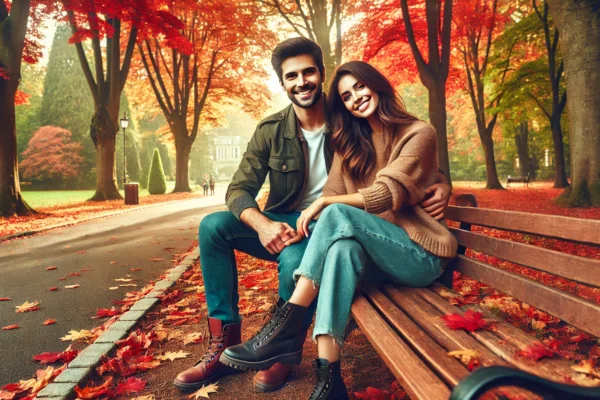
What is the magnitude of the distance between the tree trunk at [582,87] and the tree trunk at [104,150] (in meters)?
13.8

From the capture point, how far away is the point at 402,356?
1.56 m

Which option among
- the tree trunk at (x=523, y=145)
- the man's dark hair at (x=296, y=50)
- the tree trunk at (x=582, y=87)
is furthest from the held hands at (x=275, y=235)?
the tree trunk at (x=523, y=145)

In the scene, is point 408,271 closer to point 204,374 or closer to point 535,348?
point 535,348

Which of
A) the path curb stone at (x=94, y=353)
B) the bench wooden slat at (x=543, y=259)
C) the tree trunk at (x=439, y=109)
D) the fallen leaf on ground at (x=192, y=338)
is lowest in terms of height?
the fallen leaf on ground at (x=192, y=338)

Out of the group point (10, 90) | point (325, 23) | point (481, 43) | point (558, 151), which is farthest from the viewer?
point (481, 43)

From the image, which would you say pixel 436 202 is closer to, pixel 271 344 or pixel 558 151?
pixel 271 344

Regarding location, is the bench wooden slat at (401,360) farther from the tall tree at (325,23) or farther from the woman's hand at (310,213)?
the tall tree at (325,23)

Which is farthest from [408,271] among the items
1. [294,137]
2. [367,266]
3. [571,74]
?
[571,74]

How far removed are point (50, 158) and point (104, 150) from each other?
16172 mm

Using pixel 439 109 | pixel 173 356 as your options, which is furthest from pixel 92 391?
pixel 439 109

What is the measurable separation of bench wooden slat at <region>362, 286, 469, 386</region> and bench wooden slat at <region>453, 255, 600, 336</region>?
0.45 m

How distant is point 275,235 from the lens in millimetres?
2557

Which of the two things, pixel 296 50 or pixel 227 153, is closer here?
pixel 296 50

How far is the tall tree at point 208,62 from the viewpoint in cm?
1818
